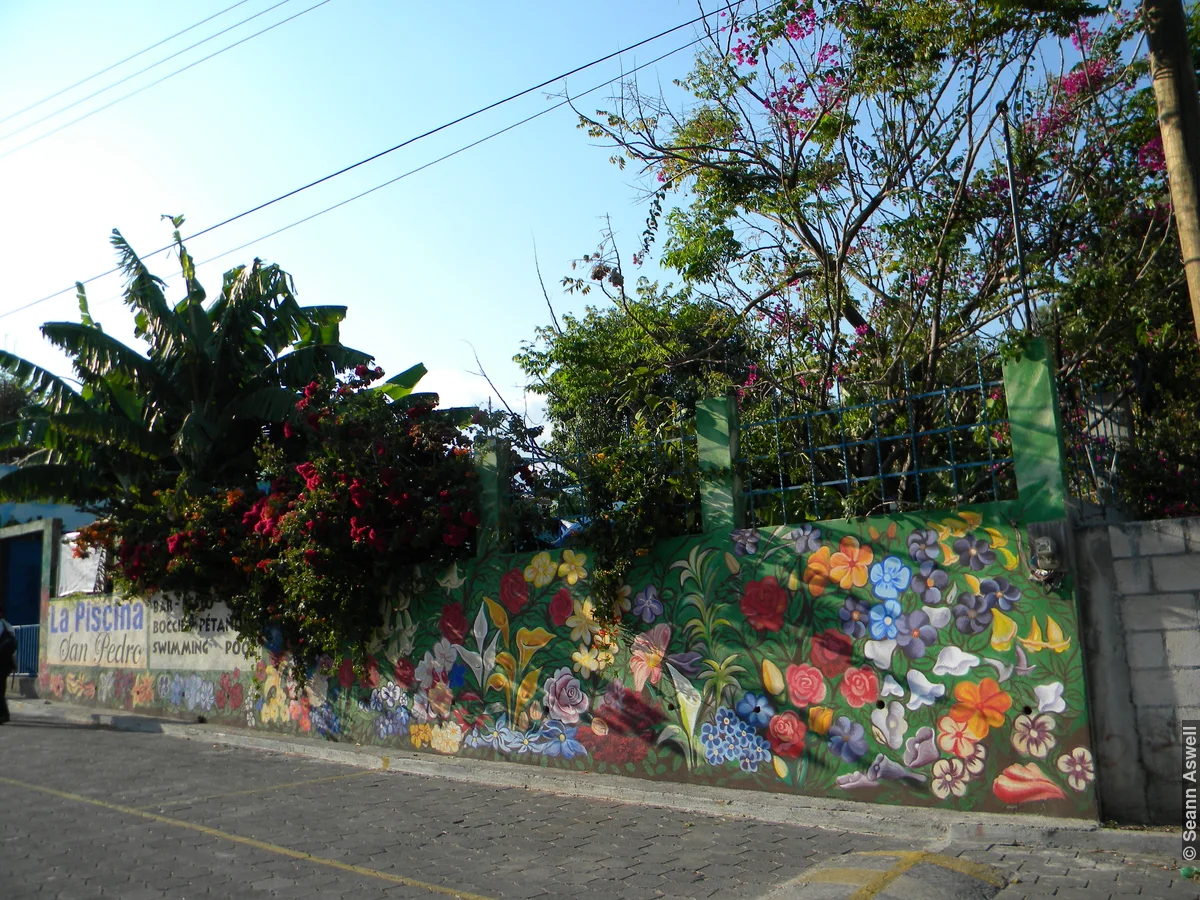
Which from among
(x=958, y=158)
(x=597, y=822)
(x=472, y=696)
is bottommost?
(x=597, y=822)

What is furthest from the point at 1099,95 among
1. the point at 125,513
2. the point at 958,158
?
the point at 125,513

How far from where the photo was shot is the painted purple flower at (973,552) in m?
7.04

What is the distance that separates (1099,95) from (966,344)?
2501 mm

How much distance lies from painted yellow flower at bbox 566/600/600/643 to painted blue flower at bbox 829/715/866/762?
2385 mm

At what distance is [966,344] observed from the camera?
925 centimetres

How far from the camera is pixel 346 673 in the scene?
1115cm

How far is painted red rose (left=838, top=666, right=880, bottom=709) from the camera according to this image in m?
7.44

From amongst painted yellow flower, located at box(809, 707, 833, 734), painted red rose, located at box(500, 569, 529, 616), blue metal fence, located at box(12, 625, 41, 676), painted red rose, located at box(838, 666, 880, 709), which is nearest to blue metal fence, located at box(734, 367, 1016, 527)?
painted red rose, located at box(838, 666, 880, 709)

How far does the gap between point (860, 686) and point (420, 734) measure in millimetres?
4981

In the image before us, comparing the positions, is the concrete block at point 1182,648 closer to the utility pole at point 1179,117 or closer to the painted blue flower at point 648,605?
the utility pole at point 1179,117

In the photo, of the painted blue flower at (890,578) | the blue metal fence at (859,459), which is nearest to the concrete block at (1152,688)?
the painted blue flower at (890,578)

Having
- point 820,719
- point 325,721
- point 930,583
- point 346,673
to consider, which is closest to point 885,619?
point 930,583

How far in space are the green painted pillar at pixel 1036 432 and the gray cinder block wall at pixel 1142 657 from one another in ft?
1.33

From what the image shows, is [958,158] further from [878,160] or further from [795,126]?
[795,126]
